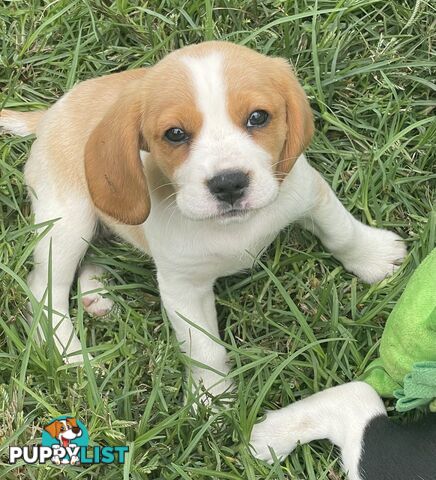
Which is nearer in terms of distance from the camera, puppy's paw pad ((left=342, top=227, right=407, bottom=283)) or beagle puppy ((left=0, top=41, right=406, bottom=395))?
beagle puppy ((left=0, top=41, right=406, bottom=395))

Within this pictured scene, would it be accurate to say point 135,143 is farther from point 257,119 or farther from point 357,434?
point 357,434

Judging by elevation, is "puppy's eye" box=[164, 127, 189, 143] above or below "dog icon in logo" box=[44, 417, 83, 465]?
above

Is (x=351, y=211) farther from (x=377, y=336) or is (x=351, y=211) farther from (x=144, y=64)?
(x=144, y=64)

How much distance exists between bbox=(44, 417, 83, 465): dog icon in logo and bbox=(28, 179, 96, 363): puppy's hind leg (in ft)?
1.39

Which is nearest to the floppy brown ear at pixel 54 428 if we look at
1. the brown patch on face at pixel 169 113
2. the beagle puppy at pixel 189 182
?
the beagle puppy at pixel 189 182

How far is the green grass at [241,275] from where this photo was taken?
408cm

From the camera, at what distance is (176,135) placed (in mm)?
3467

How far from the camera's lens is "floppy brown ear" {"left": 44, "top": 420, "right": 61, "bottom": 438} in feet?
13.5

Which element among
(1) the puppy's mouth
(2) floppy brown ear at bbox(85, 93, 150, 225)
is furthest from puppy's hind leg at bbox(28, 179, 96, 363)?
(1) the puppy's mouth

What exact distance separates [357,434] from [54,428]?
1560 mm

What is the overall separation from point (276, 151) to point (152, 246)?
2.93 ft

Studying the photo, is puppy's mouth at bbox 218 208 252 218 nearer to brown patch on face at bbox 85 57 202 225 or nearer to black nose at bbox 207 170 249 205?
black nose at bbox 207 170 249 205

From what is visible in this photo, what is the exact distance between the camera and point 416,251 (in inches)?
180

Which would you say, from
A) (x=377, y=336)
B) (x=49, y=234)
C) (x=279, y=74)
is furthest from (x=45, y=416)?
(x=279, y=74)
